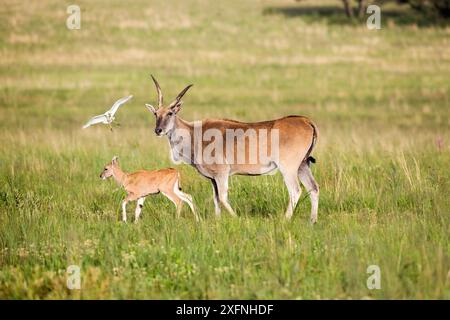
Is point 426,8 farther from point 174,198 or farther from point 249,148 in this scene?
point 174,198

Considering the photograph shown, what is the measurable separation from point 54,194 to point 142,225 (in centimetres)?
237

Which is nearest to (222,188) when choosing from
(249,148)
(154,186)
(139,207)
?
(249,148)

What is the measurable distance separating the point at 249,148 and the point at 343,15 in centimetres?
4379

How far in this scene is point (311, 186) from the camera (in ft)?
33.5

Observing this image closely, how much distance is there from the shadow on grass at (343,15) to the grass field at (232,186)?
12127 millimetres

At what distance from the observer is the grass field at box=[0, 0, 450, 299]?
25.0 ft

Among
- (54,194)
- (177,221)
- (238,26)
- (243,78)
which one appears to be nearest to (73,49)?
(243,78)

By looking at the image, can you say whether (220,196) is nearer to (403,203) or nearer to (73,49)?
(403,203)

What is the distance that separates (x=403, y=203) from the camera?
34.9 ft

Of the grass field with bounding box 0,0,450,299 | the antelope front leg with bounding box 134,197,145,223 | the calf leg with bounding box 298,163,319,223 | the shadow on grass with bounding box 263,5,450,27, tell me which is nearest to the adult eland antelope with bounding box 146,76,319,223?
the calf leg with bounding box 298,163,319,223

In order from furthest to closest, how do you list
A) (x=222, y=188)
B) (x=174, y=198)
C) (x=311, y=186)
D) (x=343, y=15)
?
(x=343, y=15) < (x=311, y=186) < (x=222, y=188) < (x=174, y=198)

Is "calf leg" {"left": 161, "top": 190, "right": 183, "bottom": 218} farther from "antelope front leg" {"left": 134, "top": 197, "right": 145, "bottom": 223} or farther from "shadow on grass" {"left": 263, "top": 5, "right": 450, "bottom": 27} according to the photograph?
"shadow on grass" {"left": 263, "top": 5, "right": 450, "bottom": 27}

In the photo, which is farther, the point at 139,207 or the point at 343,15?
the point at 343,15

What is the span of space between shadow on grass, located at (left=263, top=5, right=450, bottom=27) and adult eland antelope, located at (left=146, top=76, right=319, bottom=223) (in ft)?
123
